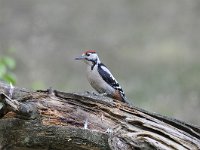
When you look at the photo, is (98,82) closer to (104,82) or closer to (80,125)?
(104,82)

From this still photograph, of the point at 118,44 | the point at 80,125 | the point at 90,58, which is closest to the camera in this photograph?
the point at 80,125

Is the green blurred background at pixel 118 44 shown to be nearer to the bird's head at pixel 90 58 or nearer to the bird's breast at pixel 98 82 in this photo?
the bird's head at pixel 90 58

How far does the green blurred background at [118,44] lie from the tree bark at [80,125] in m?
6.36

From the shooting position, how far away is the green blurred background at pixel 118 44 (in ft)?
37.0

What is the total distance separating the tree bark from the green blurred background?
20.9ft

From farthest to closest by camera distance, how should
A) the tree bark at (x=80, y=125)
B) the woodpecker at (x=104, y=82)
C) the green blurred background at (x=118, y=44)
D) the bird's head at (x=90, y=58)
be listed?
the green blurred background at (x=118, y=44) → the bird's head at (x=90, y=58) → the woodpecker at (x=104, y=82) → the tree bark at (x=80, y=125)

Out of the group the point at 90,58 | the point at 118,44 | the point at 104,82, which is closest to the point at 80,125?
the point at 104,82

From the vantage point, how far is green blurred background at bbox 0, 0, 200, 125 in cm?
1127

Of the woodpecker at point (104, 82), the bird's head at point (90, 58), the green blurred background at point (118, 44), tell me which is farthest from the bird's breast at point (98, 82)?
the green blurred background at point (118, 44)

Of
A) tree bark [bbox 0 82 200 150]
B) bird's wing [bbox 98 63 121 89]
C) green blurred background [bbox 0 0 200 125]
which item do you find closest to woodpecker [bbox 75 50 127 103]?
bird's wing [bbox 98 63 121 89]

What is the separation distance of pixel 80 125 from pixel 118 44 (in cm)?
839

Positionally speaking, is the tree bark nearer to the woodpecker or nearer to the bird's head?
the woodpecker

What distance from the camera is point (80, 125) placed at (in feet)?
13.1

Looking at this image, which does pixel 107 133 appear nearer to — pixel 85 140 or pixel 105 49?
pixel 85 140
